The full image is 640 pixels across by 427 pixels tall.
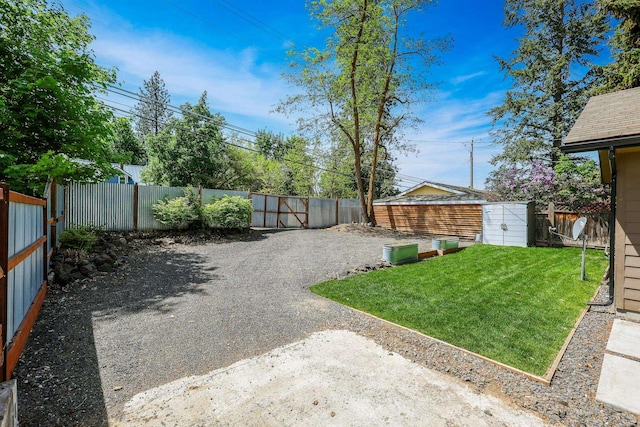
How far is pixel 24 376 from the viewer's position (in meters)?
2.50

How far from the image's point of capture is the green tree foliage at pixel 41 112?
489 cm

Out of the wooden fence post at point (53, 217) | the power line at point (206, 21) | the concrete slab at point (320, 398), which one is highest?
the power line at point (206, 21)

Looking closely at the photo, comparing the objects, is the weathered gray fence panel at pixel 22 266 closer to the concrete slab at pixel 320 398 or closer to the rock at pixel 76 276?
the rock at pixel 76 276

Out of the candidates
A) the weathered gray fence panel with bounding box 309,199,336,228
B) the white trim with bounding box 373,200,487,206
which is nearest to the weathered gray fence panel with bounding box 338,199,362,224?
the weathered gray fence panel with bounding box 309,199,336,228

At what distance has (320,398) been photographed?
234 cm

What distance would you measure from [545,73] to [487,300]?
65.6 ft

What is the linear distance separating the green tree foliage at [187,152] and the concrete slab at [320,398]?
17.3 m

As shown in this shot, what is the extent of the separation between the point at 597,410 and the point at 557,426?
0.50 meters

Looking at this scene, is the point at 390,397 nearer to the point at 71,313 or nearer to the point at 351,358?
the point at 351,358

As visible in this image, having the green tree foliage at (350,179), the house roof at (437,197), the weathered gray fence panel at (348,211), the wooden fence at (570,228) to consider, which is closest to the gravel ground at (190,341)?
the wooden fence at (570,228)

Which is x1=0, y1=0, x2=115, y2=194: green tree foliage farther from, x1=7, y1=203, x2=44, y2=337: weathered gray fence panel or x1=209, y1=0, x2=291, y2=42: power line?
x1=209, y1=0, x2=291, y2=42: power line

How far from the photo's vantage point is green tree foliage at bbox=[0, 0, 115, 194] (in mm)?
4887

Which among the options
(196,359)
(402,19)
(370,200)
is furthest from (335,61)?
(196,359)

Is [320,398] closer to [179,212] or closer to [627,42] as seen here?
[179,212]
